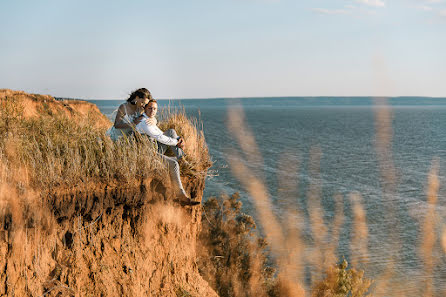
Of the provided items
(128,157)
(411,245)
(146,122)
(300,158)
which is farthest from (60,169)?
(300,158)

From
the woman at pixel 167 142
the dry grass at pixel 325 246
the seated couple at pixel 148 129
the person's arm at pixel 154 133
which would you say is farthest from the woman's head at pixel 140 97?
the dry grass at pixel 325 246

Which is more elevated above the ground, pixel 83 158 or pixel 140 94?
pixel 140 94

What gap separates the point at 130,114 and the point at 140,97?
1.24 ft

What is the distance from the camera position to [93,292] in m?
7.14

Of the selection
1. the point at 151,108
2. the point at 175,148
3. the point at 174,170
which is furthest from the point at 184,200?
the point at 151,108

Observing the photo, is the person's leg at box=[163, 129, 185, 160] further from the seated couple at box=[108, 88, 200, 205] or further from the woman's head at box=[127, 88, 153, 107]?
the woman's head at box=[127, 88, 153, 107]

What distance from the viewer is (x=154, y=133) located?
8055 mm

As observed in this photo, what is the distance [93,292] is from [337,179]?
119 ft

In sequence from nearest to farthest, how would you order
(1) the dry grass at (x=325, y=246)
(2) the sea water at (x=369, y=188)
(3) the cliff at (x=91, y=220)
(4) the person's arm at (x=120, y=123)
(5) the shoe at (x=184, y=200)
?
(3) the cliff at (x=91, y=220), (5) the shoe at (x=184, y=200), (4) the person's arm at (x=120, y=123), (1) the dry grass at (x=325, y=246), (2) the sea water at (x=369, y=188)

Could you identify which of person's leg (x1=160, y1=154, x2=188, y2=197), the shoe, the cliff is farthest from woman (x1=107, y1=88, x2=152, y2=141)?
the shoe

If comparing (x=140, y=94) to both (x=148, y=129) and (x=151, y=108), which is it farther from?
(x=148, y=129)

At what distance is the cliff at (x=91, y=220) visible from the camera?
6.50m

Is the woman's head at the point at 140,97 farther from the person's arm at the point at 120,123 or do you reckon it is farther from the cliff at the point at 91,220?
the cliff at the point at 91,220

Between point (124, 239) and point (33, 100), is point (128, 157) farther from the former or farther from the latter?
point (33, 100)
